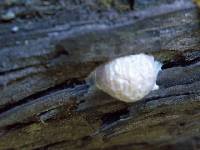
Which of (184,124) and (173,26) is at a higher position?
(173,26)

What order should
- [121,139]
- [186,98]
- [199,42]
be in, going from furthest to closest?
[121,139], [186,98], [199,42]

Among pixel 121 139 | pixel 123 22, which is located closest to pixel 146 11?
pixel 123 22

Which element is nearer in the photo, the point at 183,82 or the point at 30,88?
the point at 30,88

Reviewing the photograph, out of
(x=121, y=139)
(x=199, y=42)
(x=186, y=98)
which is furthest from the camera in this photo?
(x=121, y=139)

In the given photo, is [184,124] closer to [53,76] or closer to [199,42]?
[199,42]
